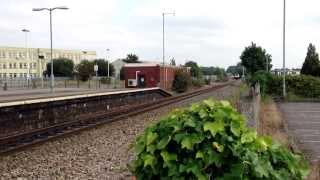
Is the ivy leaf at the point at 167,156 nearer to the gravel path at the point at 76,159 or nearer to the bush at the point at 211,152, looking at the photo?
the bush at the point at 211,152

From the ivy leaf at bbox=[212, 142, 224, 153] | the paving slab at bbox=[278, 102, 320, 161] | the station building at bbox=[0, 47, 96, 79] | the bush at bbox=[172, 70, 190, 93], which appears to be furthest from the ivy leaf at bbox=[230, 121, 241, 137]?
the station building at bbox=[0, 47, 96, 79]

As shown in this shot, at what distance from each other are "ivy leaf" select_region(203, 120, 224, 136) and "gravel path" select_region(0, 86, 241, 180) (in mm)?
3563

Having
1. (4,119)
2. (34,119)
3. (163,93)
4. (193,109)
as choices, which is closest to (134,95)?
(163,93)

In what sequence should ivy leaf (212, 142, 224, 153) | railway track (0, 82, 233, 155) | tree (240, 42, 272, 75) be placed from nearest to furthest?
1. ivy leaf (212, 142, 224, 153)
2. railway track (0, 82, 233, 155)
3. tree (240, 42, 272, 75)

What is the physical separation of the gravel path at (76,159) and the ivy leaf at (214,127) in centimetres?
356

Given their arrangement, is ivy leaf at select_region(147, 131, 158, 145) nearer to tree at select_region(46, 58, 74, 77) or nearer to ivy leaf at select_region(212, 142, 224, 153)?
ivy leaf at select_region(212, 142, 224, 153)

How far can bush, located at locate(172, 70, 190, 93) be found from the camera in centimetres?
5806

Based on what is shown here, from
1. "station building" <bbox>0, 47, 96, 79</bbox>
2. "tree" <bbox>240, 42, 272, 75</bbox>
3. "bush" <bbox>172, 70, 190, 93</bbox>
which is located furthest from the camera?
"station building" <bbox>0, 47, 96, 79</bbox>

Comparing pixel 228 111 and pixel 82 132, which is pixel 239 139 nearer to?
pixel 228 111

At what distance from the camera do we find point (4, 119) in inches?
619

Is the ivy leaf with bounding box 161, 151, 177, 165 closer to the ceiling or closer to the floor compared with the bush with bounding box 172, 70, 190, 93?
closer to the ceiling

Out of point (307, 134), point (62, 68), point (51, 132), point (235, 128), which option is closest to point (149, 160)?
point (235, 128)

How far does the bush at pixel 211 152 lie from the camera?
3.86 metres

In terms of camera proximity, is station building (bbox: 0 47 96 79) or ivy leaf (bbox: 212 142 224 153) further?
station building (bbox: 0 47 96 79)
